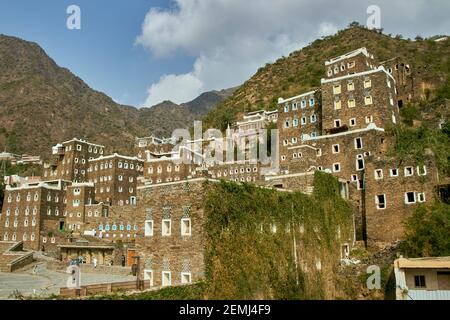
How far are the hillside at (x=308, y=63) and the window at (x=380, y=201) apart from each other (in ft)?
154

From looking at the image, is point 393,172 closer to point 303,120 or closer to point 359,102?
point 359,102

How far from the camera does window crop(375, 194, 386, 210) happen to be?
112ft

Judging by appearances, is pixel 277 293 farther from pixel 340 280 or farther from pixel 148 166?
pixel 148 166

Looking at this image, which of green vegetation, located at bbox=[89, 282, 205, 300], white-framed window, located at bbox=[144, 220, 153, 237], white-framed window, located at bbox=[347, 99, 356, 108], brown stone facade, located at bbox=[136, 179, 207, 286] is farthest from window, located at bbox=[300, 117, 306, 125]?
green vegetation, located at bbox=[89, 282, 205, 300]

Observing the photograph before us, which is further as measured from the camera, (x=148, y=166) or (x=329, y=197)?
(x=148, y=166)

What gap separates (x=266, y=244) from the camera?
24141 millimetres

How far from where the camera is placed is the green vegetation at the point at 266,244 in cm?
2148

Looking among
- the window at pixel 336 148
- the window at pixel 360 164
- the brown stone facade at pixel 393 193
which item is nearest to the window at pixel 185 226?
the brown stone facade at pixel 393 193

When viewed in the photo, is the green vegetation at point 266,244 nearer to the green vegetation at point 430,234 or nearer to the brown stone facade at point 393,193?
the brown stone facade at point 393,193

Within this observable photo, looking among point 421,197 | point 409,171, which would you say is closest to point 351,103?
point 409,171

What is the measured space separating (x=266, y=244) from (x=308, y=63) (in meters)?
89.2
